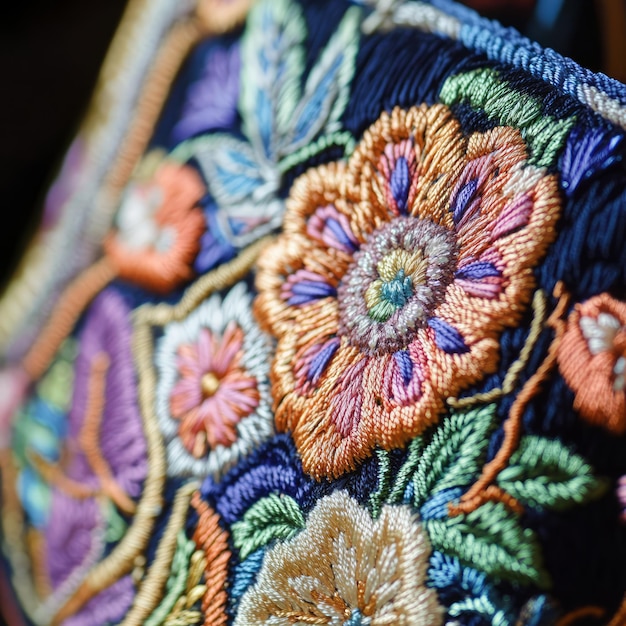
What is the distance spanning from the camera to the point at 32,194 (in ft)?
2.13

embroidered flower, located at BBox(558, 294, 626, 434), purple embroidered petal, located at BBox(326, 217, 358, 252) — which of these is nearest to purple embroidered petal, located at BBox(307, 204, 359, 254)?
purple embroidered petal, located at BBox(326, 217, 358, 252)

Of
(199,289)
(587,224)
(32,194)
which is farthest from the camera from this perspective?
(32,194)

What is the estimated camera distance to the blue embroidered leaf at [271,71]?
391mm

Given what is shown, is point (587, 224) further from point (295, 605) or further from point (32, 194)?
point (32, 194)

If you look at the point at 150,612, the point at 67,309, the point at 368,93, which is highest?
the point at 368,93

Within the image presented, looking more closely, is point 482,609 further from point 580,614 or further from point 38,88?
point 38,88

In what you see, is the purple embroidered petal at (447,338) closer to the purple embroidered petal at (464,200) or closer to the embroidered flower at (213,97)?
the purple embroidered petal at (464,200)

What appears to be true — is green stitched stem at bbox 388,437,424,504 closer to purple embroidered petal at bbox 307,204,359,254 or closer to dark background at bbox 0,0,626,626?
purple embroidered petal at bbox 307,204,359,254

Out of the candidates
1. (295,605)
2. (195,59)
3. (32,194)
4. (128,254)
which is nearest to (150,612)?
(295,605)

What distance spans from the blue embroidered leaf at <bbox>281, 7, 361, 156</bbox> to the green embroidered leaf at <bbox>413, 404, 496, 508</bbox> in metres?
0.15

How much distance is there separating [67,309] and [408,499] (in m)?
0.27

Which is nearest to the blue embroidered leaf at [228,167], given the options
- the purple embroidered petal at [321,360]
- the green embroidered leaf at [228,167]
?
the green embroidered leaf at [228,167]

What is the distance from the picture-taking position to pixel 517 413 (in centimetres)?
26

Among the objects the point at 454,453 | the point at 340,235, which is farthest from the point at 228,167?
the point at 454,453
